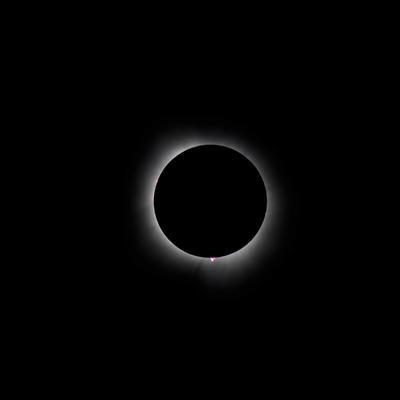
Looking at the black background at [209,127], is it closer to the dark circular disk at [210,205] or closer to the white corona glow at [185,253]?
the white corona glow at [185,253]

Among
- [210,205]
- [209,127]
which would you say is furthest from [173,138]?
[210,205]

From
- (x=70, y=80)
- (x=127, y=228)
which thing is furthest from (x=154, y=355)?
(x=70, y=80)

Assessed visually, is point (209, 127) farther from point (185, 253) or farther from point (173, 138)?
point (185, 253)

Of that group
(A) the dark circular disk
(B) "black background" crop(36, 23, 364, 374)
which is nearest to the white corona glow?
(B) "black background" crop(36, 23, 364, 374)

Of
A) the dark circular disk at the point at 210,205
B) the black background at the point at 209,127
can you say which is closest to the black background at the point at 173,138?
the black background at the point at 209,127

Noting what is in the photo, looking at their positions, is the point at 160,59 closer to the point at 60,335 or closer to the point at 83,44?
the point at 83,44

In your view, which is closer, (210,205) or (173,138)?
(210,205)

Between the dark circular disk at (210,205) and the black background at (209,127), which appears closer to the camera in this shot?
the dark circular disk at (210,205)
